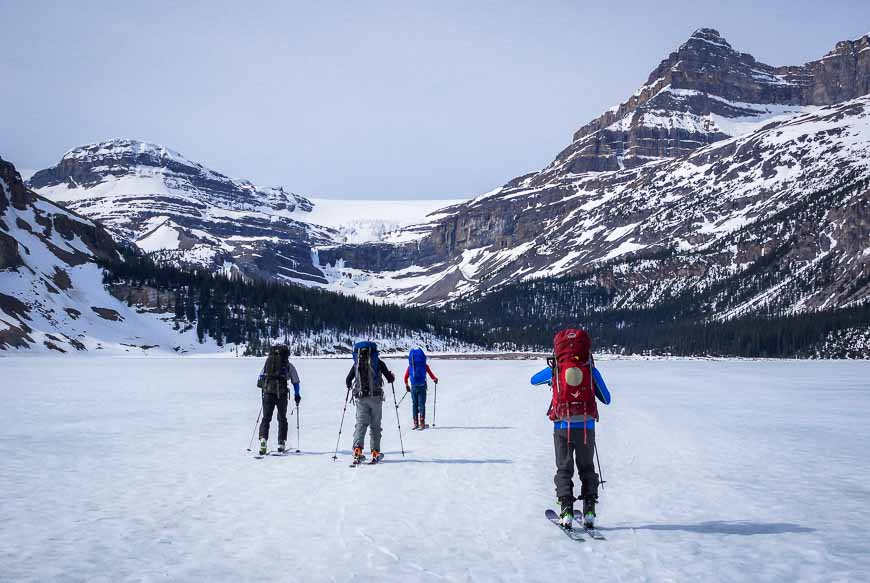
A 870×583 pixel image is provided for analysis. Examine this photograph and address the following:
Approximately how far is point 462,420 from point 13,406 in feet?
64.9

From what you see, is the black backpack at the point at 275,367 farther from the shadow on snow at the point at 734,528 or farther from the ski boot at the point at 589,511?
the shadow on snow at the point at 734,528

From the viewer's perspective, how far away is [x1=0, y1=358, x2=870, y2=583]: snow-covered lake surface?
895 centimetres

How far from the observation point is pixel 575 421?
11125 millimetres

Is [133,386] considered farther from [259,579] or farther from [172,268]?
[172,268]

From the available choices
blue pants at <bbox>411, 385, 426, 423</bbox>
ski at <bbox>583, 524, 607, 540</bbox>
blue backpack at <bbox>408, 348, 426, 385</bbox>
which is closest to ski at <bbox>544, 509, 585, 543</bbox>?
ski at <bbox>583, 524, 607, 540</bbox>

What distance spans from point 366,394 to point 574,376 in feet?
22.7

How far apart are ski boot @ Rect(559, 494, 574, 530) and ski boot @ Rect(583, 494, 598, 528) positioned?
22cm

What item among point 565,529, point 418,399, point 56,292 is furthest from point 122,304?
point 565,529

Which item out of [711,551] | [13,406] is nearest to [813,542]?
[711,551]

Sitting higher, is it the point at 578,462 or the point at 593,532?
the point at 578,462

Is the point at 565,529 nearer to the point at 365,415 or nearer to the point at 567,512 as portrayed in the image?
the point at 567,512

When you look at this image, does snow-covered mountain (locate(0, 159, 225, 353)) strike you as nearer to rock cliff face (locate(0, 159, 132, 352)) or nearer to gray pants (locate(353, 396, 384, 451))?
rock cliff face (locate(0, 159, 132, 352))

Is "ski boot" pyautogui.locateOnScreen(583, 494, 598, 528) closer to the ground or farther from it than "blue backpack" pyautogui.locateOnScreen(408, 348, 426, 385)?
closer to the ground

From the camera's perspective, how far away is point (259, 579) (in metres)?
8.34
